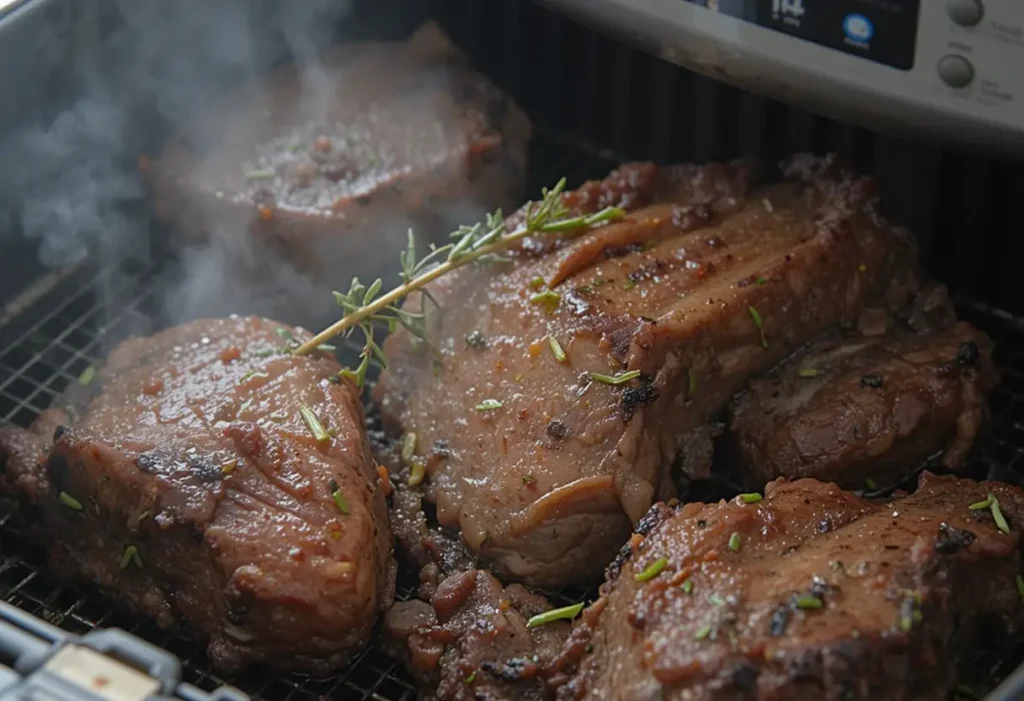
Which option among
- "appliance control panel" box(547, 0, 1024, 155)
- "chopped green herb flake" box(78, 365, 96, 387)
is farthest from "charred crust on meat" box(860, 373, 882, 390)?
"chopped green herb flake" box(78, 365, 96, 387)

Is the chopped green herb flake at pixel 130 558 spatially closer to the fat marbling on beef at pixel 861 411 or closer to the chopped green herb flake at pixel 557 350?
the chopped green herb flake at pixel 557 350

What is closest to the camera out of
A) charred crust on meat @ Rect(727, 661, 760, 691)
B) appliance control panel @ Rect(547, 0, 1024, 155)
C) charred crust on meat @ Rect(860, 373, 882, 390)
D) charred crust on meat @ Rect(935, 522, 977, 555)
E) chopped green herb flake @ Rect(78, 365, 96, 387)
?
charred crust on meat @ Rect(727, 661, 760, 691)

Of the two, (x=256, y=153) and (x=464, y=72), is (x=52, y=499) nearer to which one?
(x=256, y=153)

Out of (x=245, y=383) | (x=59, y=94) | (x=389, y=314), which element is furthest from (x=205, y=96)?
(x=245, y=383)

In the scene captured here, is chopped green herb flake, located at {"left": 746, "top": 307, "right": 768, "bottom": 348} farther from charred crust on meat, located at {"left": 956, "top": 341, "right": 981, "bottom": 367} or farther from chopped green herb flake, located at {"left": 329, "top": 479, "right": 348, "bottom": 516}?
chopped green herb flake, located at {"left": 329, "top": 479, "right": 348, "bottom": 516}

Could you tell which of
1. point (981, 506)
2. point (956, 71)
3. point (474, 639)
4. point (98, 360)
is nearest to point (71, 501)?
point (98, 360)

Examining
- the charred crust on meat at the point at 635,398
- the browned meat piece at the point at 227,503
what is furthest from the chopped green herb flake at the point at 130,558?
the charred crust on meat at the point at 635,398

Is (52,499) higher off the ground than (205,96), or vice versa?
(205,96)
